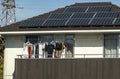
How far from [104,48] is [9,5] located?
1872 inches

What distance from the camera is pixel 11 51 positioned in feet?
102

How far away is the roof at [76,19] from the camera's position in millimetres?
28625

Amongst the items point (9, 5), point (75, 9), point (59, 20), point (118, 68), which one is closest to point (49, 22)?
point (59, 20)

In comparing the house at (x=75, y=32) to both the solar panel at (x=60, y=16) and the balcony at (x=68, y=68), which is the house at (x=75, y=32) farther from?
the balcony at (x=68, y=68)

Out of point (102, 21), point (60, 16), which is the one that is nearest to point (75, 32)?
point (102, 21)

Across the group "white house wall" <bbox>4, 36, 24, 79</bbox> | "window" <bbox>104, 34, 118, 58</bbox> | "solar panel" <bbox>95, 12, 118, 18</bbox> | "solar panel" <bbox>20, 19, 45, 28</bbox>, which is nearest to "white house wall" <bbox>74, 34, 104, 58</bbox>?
"window" <bbox>104, 34, 118, 58</bbox>

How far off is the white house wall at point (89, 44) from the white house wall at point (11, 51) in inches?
151

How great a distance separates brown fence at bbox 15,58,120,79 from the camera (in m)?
26.5

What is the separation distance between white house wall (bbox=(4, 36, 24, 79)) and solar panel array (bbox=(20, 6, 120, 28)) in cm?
125

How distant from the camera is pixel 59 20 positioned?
30.0 meters

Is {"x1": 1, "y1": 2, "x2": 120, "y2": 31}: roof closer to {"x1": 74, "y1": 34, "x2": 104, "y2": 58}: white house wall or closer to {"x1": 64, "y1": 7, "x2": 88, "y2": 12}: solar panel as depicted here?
{"x1": 64, "y1": 7, "x2": 88, "y2": 12}: solar panel

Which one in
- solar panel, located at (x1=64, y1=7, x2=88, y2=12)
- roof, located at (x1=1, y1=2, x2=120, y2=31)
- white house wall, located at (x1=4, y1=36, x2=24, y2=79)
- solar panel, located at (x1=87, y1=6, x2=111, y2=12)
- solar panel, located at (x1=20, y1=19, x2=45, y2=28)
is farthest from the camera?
solar panel, located at (x1=64, y1=7, x2=88, y2=12)

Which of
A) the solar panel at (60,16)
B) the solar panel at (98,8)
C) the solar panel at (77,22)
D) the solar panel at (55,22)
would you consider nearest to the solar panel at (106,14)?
the solar panel at (98,8)

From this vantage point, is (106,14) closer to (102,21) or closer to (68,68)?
(102,21)
